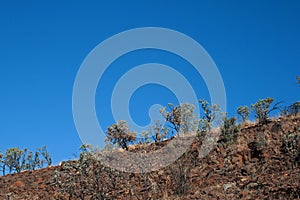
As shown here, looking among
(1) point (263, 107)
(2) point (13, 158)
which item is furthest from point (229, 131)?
(2) point (13, 158)

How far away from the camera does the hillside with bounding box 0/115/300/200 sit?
1146 centimetres

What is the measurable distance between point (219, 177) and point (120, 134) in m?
11.1

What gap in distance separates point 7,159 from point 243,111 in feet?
44.7

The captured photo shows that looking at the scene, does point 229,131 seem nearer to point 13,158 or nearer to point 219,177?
point 219,177

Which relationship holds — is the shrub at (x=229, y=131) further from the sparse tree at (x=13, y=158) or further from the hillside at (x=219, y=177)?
the sparse tree at (x=13, y=158)

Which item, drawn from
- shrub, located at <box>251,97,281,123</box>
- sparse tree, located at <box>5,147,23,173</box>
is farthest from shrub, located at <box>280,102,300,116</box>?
sparse tree, located at <box>5,147,23,173</box>

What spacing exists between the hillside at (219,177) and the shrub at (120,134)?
21.8 ft

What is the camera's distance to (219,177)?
13.4m

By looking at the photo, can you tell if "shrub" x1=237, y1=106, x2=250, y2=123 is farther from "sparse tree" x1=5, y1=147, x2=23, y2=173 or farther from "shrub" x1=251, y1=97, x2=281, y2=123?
"sparse tree" x1=5, y1=147, x2=23, y2=173

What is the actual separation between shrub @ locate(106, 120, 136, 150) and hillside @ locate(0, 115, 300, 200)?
6.66 metres

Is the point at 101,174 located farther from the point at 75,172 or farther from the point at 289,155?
the point at 289,155

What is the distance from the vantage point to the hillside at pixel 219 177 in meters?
11.5

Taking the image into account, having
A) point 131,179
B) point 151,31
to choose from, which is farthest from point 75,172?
point 151,31

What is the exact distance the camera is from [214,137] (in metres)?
17.4
